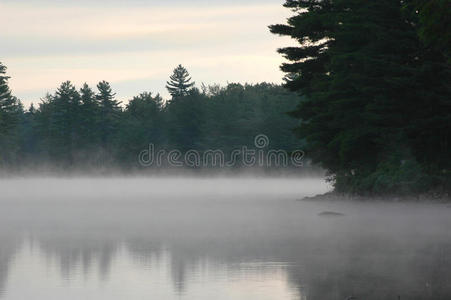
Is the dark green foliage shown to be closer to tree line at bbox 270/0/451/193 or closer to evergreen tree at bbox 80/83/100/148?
tree line at bbox 270/0/451/193

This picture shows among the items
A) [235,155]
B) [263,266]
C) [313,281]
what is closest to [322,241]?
[263,266]

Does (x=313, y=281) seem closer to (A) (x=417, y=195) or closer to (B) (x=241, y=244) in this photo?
(B) (x=241, y=244)

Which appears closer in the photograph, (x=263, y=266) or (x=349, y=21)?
(x=263, y=266)

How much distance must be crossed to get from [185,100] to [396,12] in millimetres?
104805

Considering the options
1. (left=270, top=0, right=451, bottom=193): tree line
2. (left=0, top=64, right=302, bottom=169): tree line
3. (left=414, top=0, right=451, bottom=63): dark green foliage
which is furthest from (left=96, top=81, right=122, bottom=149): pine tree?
(left=414, top=0, right=451, bottom=63): dark green foliage

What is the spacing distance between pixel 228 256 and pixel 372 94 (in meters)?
29.9

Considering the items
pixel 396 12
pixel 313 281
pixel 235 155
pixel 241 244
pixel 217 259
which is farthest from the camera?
pixel 235 155

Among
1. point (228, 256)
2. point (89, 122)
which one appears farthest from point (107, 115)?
point (228, 256)

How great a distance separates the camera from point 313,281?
787 inches

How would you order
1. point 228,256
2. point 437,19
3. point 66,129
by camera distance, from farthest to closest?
1. point 66,129
2. point 228,256
3. point 437,19

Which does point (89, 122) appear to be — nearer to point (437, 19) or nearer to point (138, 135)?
point (138, 135)

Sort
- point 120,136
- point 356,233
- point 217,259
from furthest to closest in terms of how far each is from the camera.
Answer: point 120,136
point 356,233
point 217,259

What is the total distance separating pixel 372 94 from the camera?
53531mm

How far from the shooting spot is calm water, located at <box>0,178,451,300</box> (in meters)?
18.9
